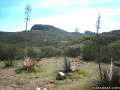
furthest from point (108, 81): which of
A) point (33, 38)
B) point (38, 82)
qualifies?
point (33, 38)

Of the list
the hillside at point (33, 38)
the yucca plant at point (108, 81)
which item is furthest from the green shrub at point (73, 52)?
the yucca plant at point (108, 81)

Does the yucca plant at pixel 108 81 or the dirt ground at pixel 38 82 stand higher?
the yucca plant at pixel 108 81

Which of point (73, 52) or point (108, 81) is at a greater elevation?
point (73, 52)

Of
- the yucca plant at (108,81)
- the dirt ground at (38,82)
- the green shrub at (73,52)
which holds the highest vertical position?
the green shrub at (73,52)

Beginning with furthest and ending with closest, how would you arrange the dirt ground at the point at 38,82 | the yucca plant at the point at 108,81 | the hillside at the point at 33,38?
the hillside at the point at 33,38, the dirt ground at the point at 38,82, the yucca plant at the point at 108,81

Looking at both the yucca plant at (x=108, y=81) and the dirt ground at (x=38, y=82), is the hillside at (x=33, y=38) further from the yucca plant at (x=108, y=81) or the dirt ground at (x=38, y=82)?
the yucca plant at (x=108, y=81)

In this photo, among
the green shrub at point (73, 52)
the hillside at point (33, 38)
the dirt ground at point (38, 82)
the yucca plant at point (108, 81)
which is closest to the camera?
the yucca plant at point (108, 81)

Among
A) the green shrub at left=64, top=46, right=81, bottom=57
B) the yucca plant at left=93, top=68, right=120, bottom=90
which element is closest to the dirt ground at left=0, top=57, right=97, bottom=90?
the yucca plant at left=93, top=68, right=120, bottom=90

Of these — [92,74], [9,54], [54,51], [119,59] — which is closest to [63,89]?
[92,74]

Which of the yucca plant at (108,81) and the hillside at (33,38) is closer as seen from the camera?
the yucca plant at (108,81)

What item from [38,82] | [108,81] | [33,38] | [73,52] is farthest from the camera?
[33,38]

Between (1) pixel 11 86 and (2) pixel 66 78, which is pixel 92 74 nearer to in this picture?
(2) pixel 66 78

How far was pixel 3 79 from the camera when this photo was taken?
41.8ft

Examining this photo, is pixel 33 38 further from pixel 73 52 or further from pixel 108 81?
pixel 108 81
